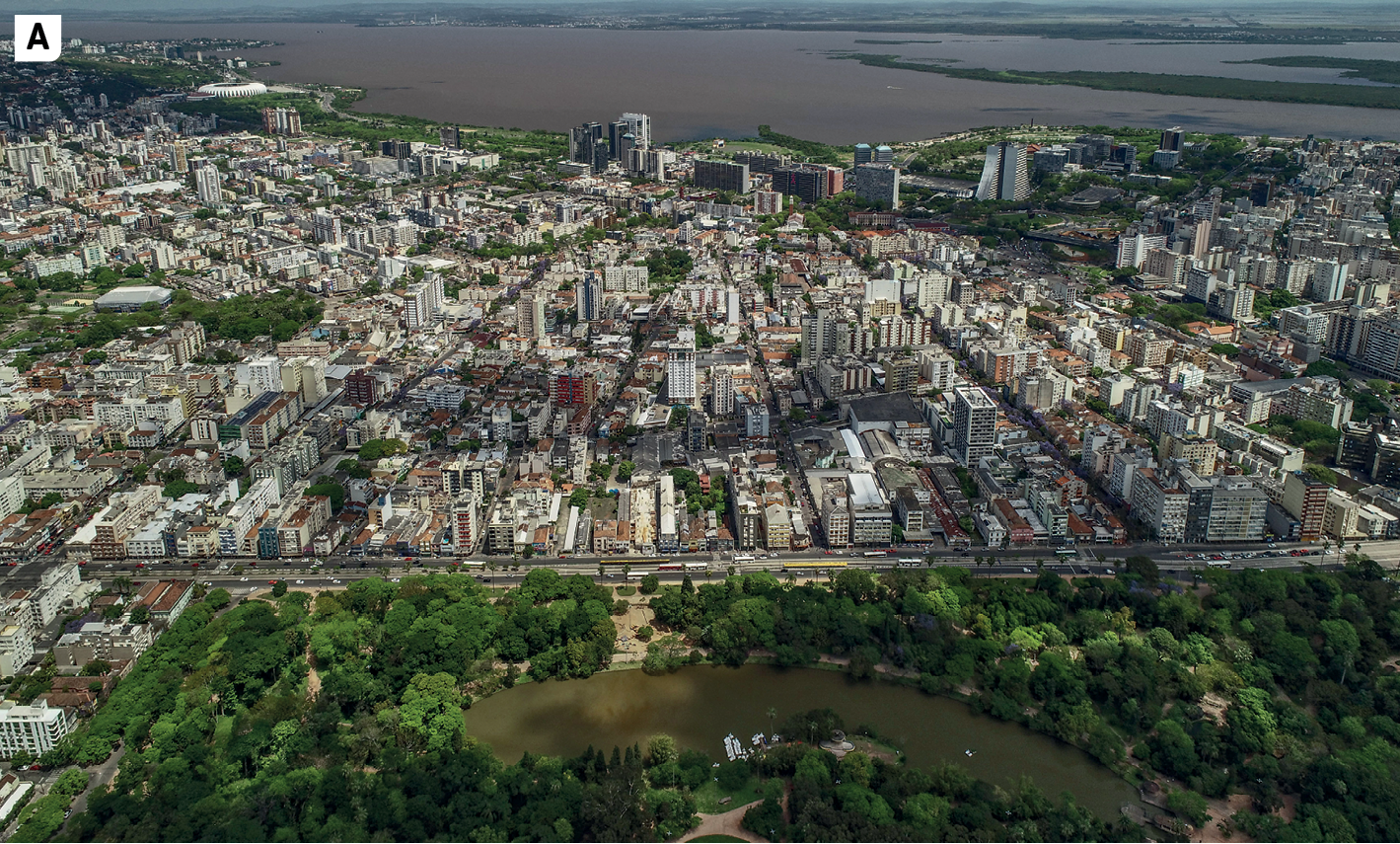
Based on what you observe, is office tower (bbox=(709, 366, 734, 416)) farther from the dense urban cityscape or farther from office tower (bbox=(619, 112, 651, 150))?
office tower (bbox=(619, 112, 651, 150))

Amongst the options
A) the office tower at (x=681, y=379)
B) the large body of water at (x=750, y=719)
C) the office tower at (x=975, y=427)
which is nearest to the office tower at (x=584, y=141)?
the office tower at (x=681, y=379)

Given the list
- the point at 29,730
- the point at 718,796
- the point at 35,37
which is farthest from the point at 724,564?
the point at 35,37

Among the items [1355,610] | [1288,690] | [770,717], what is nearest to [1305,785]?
[1288,690]

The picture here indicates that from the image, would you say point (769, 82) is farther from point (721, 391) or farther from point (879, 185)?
point (721, 391)

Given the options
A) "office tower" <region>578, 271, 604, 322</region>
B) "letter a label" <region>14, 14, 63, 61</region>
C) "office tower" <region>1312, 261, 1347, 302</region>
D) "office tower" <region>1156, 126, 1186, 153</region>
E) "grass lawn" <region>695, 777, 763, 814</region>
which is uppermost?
"letter a label" <region>14, 14, 63, 61</region>

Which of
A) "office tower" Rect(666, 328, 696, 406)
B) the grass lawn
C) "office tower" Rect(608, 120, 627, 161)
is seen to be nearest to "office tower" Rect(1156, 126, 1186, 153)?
"office tower" Rect(608, 120, 627, 161)
